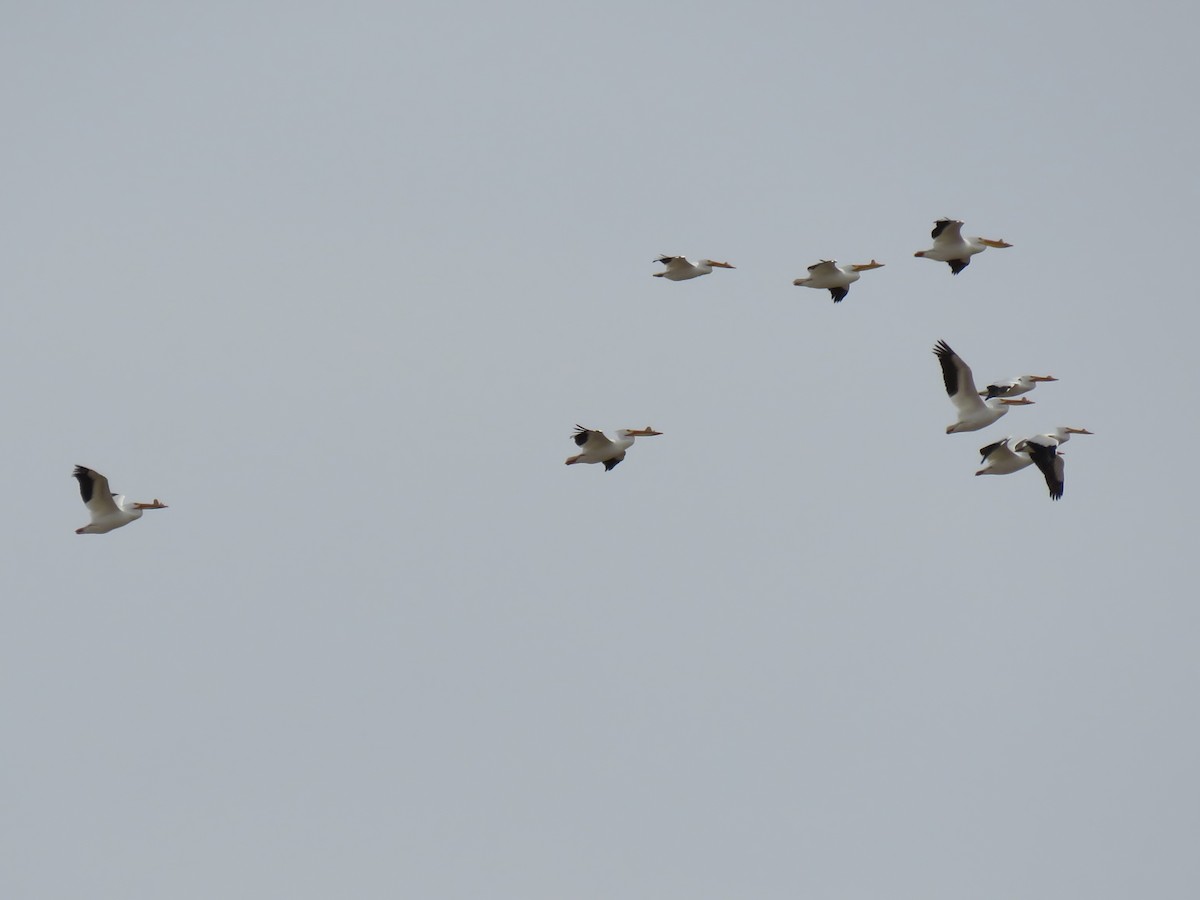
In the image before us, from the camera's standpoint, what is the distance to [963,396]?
72.3 feet

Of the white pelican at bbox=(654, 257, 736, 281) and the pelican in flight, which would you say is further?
the white pelican at bbox=(654, 257, 736, 281)

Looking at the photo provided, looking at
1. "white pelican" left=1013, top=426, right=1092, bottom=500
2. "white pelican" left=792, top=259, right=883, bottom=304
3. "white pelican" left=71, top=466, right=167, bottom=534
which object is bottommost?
"white pelican" left=1013, top=426, right=1092, bottom=500

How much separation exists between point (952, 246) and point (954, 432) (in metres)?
3.61

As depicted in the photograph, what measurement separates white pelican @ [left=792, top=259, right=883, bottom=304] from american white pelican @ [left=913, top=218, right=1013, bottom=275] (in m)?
0.96

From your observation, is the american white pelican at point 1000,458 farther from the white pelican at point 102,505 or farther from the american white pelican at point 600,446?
the white pelican at point 102,505

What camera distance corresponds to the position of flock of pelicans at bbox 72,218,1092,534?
21.9 meters

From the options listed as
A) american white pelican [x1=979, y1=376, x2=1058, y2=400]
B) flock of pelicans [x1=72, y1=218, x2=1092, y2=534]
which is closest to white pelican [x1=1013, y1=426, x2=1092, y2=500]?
flock of pelicans [x1=72, y1=218, x2=1092, y2=534]

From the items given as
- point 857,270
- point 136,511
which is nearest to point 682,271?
point 857,270

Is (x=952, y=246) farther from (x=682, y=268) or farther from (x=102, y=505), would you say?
(x=102, y=505)

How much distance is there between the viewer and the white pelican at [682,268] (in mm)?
25047

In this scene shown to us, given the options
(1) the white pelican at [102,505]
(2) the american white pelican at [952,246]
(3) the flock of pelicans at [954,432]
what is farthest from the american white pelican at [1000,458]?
(1) the white pelican at [102,505]

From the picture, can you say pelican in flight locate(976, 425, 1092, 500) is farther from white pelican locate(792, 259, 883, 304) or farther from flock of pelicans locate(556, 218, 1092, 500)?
white pelican locate(792, 259, 883, 304)

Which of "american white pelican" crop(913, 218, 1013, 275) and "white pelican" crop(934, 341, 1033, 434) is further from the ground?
"american white pelican" crop(913, 218, 1013, 275)

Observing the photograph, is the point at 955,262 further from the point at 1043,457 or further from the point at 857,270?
the point at 1043,457
